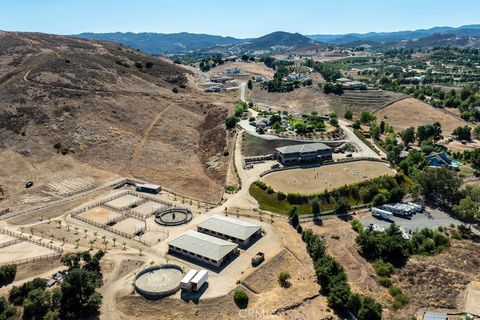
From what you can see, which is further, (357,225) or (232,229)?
(357,225)

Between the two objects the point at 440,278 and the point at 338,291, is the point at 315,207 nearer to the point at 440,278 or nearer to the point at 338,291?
the point at 440,278

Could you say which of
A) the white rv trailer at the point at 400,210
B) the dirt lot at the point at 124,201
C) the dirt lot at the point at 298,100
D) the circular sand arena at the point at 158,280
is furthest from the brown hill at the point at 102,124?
the white rv trailer at the point at 400,210

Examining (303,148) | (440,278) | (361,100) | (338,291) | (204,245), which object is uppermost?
(361,100)

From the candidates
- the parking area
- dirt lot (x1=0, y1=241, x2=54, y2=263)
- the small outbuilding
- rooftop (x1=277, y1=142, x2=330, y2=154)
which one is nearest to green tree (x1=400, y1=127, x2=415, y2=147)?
rooftop (x1=277, y1=142, x2=330, y2=154)

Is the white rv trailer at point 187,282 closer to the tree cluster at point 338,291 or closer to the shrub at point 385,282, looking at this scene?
the tree cluster at point 338,291

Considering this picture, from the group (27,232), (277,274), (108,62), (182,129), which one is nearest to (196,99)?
(182,129)

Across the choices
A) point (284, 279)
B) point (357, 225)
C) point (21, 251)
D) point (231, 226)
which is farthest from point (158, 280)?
point (357, 225)

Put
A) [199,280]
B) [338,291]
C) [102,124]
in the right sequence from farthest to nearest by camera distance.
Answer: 1. [102,124]
2. [199,280]
3. [338,291]

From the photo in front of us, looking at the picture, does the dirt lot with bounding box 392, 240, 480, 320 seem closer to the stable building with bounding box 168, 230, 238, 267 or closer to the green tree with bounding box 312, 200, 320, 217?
the green tree with bounding box 312, 200, 320, 217
